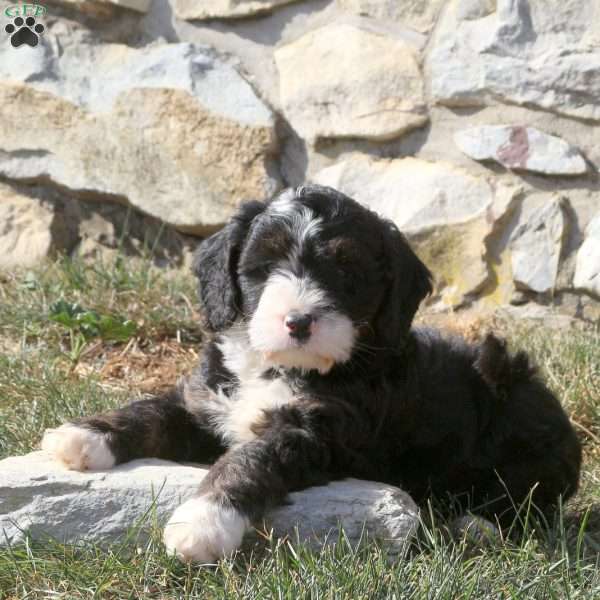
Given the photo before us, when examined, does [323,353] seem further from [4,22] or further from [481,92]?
[4,22]

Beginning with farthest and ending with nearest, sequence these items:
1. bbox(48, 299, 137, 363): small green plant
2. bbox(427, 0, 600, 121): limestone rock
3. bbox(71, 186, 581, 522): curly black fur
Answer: bbox(48, 299, 137, 363): small green plant, bbox(427, 0, 600, 121): limestone rock, bbox(71, 186, 581, 522): curly black fur

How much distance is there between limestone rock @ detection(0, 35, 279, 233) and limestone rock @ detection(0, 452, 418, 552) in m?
3.40

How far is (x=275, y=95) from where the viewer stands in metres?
6.75

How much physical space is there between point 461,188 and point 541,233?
1.76 feet

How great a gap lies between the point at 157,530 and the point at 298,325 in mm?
815

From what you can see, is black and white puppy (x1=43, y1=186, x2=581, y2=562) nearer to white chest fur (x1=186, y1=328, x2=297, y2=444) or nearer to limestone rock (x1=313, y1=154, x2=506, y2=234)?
white chest fur (x1=186, y1=328, x2=297, y2=444)

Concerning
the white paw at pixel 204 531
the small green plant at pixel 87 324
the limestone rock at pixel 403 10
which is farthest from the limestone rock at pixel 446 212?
the white paw at pixel 204 531

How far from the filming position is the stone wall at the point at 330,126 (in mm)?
6105

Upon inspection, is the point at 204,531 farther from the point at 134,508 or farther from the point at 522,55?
the point at 522,55

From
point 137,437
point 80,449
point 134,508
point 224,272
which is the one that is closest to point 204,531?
point 134,508

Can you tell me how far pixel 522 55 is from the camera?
6078 mm

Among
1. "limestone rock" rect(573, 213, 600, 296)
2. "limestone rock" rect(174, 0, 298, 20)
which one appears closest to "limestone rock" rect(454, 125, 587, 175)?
"limestone rock" rect(573, 213, 600, 296)

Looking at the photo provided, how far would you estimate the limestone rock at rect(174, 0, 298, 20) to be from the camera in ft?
21.6

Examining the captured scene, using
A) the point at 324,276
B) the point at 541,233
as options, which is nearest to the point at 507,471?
the point at 324,276
